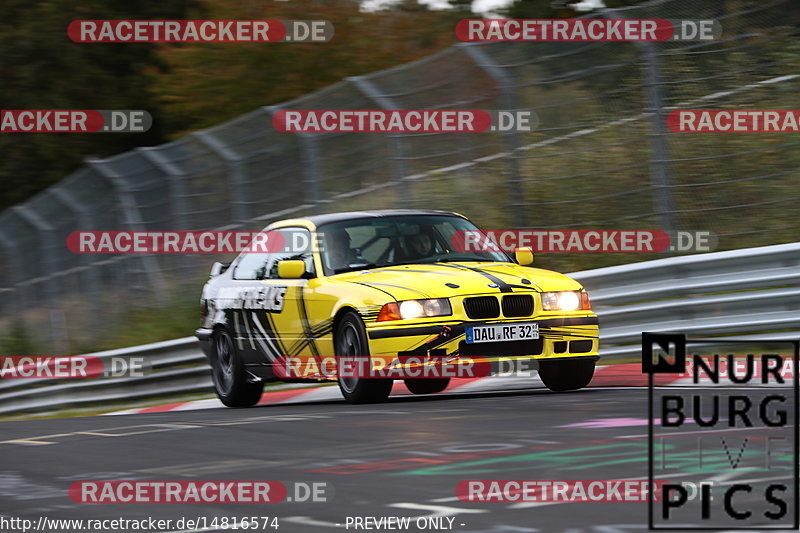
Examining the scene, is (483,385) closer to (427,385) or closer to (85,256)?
(427,385)

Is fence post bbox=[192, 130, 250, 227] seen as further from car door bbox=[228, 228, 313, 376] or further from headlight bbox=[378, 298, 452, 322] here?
headlight bbox=[378, 298, 452, 322]

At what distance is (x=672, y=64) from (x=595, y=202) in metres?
1.57

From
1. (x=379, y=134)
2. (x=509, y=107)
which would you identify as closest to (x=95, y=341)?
(x=379, y=134)

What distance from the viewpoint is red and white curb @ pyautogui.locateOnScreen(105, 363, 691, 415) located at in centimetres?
1190

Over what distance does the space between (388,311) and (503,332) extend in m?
0.83

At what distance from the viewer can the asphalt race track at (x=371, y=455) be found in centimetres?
611

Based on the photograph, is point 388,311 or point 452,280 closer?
point 388,311

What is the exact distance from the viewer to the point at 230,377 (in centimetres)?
1322

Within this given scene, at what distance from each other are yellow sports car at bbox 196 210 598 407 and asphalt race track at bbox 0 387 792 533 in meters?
0.31

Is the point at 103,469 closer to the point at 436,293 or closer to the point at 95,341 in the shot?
the point at 436,293

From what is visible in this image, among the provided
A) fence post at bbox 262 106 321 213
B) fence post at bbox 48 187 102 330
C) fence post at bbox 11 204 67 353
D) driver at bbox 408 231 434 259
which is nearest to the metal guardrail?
driver at bbox 408 231 434 259

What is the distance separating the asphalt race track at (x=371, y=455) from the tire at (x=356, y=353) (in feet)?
0.48

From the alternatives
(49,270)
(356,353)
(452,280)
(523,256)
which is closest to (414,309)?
(452,280)

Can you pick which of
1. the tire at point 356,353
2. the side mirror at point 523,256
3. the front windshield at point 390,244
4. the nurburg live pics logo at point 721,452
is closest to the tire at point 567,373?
the nurburg live pics logo at point 721,452
